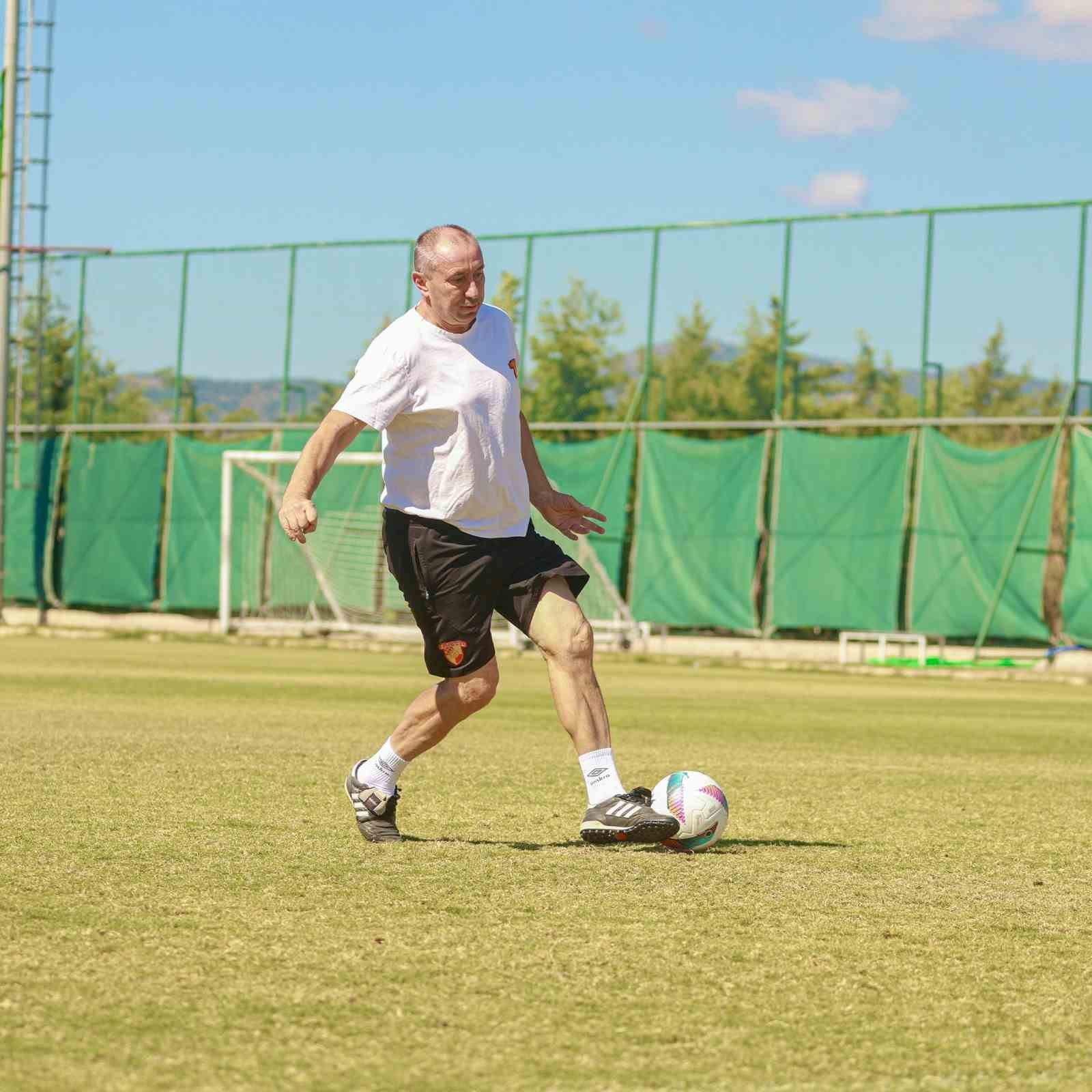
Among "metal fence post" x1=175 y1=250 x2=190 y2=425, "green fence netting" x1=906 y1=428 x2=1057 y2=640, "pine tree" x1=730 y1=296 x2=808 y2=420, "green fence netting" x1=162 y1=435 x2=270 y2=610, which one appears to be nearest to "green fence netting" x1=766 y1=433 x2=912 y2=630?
"green fence netting" x1=906 y1=428 x2=1057 y2=640

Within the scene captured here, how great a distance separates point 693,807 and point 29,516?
98.8 feet

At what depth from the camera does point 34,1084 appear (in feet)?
10.1

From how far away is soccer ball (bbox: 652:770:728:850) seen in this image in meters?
6.11

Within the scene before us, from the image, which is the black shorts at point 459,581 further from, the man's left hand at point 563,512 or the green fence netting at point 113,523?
the green fence netting at point 113,523

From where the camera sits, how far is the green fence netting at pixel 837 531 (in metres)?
27.0

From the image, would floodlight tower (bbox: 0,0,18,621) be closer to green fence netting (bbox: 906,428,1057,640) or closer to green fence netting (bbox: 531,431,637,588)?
green fence netting (bbox: 531,431,637,588)

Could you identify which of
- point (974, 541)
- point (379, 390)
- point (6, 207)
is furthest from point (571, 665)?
point (6, 207)

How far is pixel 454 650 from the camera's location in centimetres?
616

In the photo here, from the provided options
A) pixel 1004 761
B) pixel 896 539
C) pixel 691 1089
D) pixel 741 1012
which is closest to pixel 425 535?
pixel 741 1012

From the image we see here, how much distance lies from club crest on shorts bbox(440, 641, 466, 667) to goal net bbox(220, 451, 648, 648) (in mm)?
20598

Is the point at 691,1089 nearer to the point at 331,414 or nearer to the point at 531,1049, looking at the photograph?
the point at 531,1049

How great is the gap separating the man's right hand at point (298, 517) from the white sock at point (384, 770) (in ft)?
2.97

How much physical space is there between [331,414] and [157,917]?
187cm

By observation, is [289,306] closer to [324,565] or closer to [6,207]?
[6,207]
